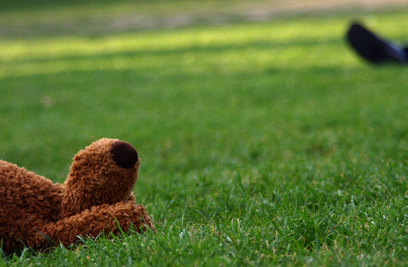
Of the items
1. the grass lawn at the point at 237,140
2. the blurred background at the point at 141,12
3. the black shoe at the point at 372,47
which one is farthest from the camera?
the blurred background at the point at 141,12

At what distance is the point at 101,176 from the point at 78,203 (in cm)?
20

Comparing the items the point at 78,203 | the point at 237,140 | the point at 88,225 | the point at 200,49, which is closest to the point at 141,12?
the point at 200,49

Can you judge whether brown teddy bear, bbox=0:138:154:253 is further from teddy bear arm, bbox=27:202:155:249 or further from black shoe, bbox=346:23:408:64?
black shoe, bbox=346:23:408:64

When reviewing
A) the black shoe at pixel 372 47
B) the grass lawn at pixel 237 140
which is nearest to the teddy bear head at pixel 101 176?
the grass lawn at pixel 237 140

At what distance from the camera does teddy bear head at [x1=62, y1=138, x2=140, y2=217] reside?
98.7 inches

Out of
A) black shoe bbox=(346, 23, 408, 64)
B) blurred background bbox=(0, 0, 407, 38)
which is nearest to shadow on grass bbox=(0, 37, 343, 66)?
black shoe bbox=(346, 23, 408, 64)

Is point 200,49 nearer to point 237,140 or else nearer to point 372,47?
point 372,47

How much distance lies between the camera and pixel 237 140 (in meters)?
5.25

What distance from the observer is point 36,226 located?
8.27 feet

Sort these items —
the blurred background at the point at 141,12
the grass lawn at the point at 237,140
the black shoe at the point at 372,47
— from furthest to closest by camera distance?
the blurred background at the point at 141,12, the black shoe at the point at 372,47, the grass lawn at the point at 237,140

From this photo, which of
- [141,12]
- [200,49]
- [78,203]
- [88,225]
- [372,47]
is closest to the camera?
[88,225]

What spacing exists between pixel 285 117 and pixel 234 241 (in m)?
3.77

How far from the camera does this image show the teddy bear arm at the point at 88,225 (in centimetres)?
248

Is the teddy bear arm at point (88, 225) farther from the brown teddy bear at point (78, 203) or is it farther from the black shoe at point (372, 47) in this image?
the black shoe at point (372, 47)
